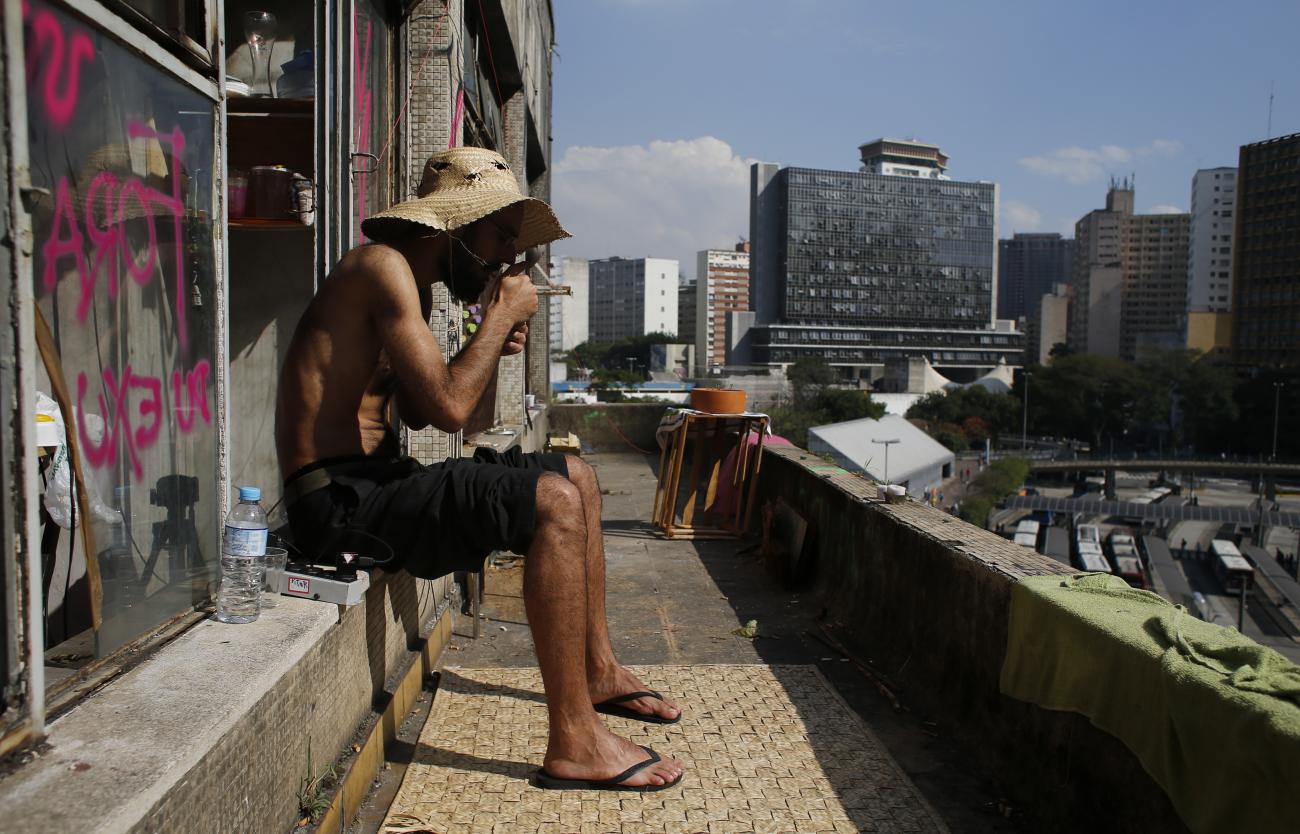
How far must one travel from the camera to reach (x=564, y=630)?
9.25 feet

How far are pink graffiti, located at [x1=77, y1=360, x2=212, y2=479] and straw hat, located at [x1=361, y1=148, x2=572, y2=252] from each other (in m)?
0.76

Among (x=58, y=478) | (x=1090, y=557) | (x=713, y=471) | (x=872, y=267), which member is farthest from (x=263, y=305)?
(x=872, y=267)

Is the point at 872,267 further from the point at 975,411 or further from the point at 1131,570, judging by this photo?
the point at 1131,570

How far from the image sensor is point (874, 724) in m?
3.59

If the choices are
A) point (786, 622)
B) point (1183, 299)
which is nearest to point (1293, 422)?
point (1183, 299)

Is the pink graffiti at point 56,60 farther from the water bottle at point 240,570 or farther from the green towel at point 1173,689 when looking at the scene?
the green towel at point 1173,689

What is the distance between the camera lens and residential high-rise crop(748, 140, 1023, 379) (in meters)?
119

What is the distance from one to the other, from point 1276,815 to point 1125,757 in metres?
0.53

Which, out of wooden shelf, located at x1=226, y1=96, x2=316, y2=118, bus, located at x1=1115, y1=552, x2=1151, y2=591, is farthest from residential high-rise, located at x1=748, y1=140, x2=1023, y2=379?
wooden shelf, located at x1=226, y1=96, x2=316, y2=118

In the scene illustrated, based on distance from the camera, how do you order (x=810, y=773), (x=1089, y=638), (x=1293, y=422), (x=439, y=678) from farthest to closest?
(x=1293, y=422) < (x=439, y=678) < (x=810, y=773) < (x=1089, y=638)

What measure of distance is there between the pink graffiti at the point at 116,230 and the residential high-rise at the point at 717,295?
142556 millimetres

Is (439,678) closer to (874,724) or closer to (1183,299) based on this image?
(874,724)

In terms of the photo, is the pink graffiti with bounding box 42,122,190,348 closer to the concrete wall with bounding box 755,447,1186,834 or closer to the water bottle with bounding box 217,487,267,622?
the water bottle with bounding box 217,487,267,622

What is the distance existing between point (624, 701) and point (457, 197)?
1844 millimetres
